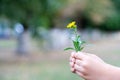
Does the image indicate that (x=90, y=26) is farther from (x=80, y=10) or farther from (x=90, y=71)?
(x=90, y=71)

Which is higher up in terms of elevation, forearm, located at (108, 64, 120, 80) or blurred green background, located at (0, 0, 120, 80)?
blurred green background, located at (0, 0, 120, 80)

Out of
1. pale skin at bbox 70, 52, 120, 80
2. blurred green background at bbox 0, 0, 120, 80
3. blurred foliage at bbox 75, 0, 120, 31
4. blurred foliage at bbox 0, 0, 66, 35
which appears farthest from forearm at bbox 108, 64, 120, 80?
blurred foliage at bbox 75, 0, 120, 31

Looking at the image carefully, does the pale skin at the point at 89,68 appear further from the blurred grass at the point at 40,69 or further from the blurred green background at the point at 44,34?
the blurred grass at the point at 40,69

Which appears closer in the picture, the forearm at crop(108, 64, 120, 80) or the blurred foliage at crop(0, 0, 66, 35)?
the forearm at crop(108, 64, 120, 80)

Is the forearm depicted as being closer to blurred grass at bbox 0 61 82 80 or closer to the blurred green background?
the blurred green background

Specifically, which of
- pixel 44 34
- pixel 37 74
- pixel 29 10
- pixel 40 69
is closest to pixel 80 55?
pixel 37 74

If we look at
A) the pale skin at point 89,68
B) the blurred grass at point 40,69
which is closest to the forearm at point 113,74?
the pale skin at point 89,68

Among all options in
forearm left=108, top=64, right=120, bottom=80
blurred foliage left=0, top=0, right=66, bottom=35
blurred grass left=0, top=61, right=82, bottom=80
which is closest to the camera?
forearm left=108, top=64, right=120, bottom=80
